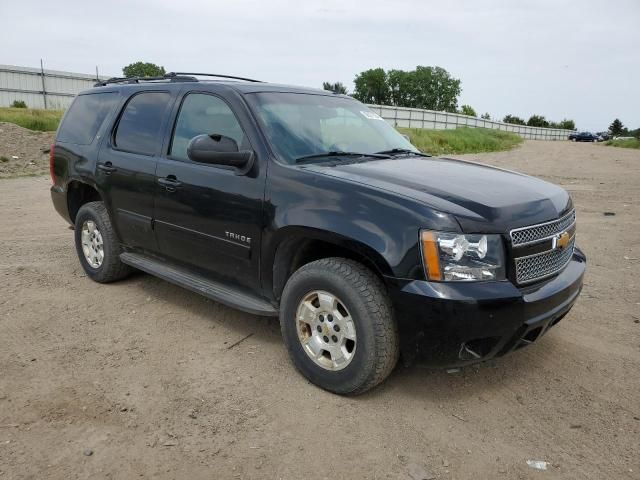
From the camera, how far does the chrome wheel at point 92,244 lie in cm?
510

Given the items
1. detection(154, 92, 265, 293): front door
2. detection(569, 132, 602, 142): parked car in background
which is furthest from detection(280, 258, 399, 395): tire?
detection(569, 132, 602, 142): parked car in background

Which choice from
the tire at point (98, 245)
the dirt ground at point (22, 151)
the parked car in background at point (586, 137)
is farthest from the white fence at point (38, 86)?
the parked car in background at point (586, 137)

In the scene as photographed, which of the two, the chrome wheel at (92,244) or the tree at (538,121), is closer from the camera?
the chrome wheel at (92,244)

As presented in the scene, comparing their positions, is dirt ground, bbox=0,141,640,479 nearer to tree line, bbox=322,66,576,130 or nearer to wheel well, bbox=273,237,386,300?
wheel well, bbox=273,237,386,300

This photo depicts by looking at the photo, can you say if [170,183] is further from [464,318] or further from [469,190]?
[464,318]

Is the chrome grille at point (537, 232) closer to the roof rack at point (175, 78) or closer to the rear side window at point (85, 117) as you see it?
the roof rack at point (175, 78)

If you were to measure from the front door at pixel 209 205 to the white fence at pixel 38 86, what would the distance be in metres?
30.0

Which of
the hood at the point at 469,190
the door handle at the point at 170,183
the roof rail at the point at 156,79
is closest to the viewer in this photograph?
the hood at the point at 469,190

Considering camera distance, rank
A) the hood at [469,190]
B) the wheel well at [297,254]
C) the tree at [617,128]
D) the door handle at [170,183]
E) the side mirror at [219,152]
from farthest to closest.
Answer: the tree at [617,128]
the door handle at [170,183]
the side mirror at [219,152]
the wheel well at [297,254]
the hood at [469,190]

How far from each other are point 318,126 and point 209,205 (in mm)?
987

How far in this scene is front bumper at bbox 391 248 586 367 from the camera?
109 inches

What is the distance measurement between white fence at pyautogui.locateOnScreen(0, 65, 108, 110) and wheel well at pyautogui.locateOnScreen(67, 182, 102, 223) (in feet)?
92.9

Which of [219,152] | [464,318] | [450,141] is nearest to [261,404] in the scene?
[464,318]

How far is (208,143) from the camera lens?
11.4 feet
